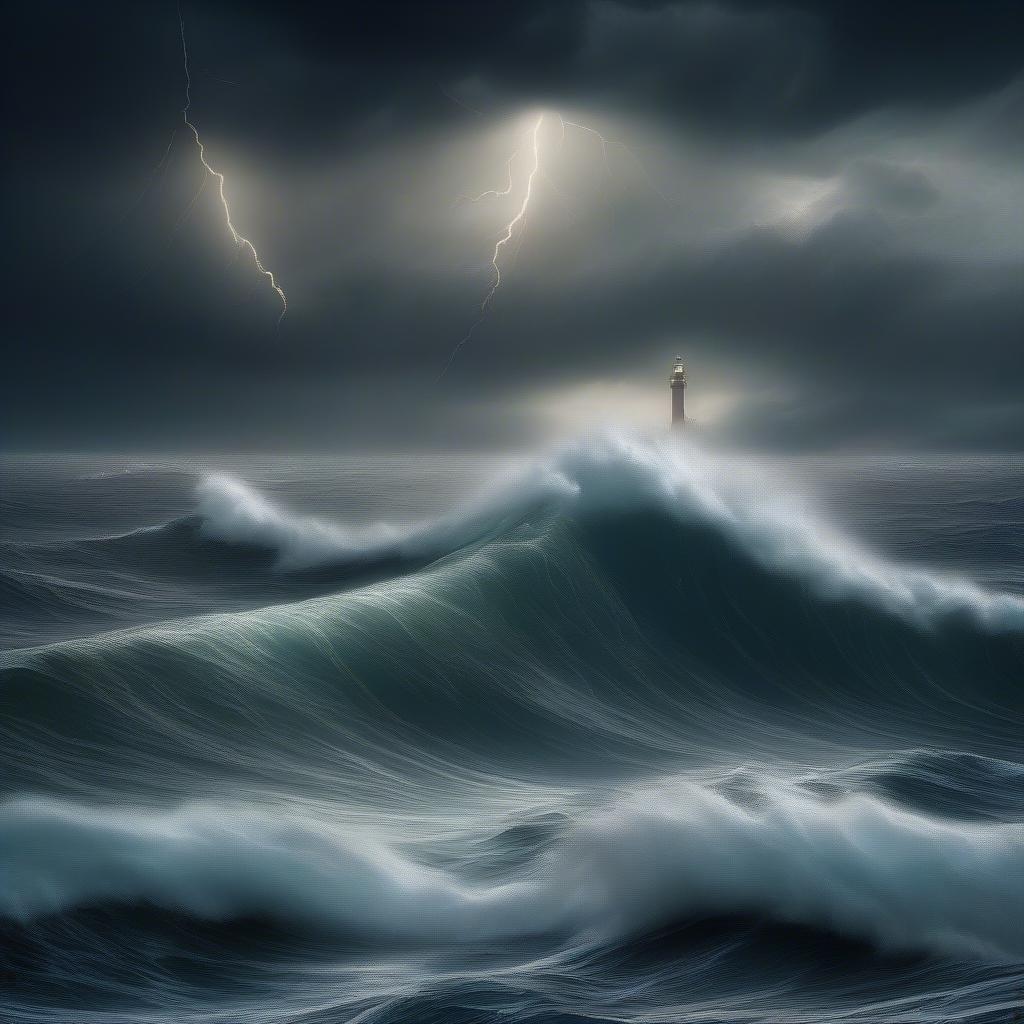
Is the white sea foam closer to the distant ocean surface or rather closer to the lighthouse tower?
the distant ocean surface

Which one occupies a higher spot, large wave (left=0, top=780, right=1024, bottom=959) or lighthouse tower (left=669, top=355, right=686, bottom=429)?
lighthouse tower (left=669, top=355, right=686, bottom=429)

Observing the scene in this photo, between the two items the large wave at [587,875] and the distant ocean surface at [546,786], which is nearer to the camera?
the distant ocean surface at [546,786]

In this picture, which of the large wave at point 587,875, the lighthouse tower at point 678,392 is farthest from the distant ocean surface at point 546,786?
the lighthouse tower at point 678,392

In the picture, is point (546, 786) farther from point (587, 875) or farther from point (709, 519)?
point (709, 519)

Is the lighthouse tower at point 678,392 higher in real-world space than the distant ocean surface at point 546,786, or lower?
higher

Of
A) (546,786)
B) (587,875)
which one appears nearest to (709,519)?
(546,786)

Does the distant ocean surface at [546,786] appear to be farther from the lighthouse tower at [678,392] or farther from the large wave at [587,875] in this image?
the lighthouse tower at [678,392]

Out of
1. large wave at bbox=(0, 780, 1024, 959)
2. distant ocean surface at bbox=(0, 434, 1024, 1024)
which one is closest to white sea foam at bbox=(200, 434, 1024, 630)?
distant ocean surface at bbox=(0, 434, 1024, 1024)
